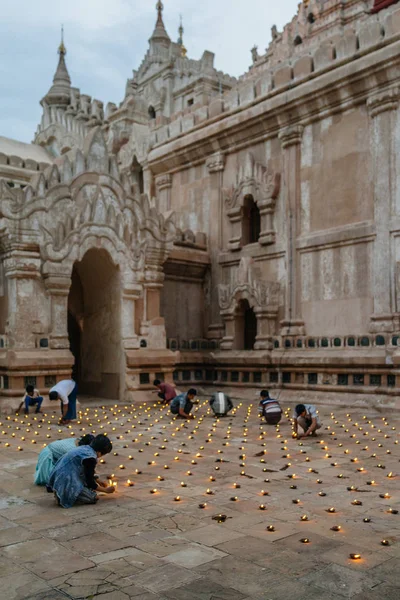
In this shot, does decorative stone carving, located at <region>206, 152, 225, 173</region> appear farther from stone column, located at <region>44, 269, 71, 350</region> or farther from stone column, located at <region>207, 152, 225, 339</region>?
stone column, located at <region>44, 269, 71, 350</region>

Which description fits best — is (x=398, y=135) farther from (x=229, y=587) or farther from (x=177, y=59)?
(x=177, y=59)

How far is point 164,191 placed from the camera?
22.4 meters

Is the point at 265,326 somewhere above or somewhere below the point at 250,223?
below

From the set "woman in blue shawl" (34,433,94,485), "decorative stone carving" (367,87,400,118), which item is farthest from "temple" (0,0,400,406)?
"woman in blue shawl" (34,433,94,485)

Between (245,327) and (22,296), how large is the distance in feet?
22.9

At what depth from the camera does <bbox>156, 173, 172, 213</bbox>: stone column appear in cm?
2222


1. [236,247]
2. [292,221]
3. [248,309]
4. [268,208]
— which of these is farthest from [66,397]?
[268,208]

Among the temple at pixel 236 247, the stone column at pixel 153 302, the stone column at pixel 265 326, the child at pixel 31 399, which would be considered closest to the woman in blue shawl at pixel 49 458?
the child at pixel 31 399

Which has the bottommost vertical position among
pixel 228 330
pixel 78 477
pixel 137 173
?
pixel 78 477

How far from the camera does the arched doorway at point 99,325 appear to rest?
676 inches

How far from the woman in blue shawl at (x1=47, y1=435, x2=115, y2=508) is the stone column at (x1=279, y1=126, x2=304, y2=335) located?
432 inches

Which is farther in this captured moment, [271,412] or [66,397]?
[66,397]

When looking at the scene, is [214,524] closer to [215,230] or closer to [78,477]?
[78,477]

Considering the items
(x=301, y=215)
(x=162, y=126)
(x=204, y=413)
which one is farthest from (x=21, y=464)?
(x=162, y=126)
